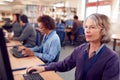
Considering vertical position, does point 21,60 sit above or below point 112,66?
below

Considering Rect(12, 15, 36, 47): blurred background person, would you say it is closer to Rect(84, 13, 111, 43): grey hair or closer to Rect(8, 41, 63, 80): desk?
Rect(8, 41, 63, 80): desk

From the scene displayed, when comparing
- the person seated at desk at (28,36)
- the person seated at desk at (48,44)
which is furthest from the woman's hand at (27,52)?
the person seated at desk at (28,36)

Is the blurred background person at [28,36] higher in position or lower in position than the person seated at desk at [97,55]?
lower

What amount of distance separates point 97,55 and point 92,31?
0.19 m

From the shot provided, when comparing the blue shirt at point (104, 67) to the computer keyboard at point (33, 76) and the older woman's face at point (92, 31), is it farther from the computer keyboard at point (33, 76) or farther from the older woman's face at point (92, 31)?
the computer keyboard at point (33, 76)

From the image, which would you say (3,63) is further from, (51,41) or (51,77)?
(51,41)

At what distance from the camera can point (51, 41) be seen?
2.10m

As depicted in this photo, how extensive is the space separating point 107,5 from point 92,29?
25.4 ft

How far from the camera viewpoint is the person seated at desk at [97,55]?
4.11 feet

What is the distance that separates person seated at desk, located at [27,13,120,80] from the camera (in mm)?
1252

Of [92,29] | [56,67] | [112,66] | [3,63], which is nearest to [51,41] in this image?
[56,67]

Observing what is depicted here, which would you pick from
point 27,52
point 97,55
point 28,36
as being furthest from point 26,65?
point 28,36

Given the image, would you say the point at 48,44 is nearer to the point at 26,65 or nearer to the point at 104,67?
the point at 26,65

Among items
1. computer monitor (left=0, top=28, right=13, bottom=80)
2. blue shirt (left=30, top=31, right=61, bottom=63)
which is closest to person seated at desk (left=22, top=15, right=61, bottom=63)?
blue shirt (left=30, top=31, right=61, bottom=63)
